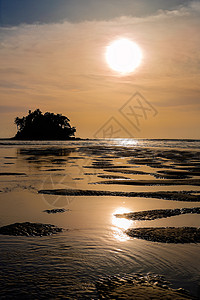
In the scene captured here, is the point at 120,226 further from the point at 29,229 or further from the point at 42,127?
the point at 42,127

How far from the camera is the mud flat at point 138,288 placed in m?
4.33

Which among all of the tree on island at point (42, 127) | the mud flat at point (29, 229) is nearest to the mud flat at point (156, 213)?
the mud flat at point (29, 229)

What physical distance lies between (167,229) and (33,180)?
9.91 meters

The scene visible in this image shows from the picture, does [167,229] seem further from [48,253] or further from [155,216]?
[48,253]

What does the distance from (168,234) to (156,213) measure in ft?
6.73

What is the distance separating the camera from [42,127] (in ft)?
526

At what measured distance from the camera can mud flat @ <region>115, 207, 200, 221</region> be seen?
855cm

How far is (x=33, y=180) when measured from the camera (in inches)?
633

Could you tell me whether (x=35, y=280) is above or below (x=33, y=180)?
below

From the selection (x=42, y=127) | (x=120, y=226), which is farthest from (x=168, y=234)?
(x=42, y=127)

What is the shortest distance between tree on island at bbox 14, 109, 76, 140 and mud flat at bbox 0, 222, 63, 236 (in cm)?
15426

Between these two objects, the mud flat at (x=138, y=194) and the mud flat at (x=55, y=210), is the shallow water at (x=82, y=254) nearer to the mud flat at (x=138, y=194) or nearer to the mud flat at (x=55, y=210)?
the mud flat at (x=55, y=210)

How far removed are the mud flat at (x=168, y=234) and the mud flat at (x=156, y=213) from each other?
3.51 feet

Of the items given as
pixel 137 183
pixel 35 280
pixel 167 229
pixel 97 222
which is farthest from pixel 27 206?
pixel 137 183
